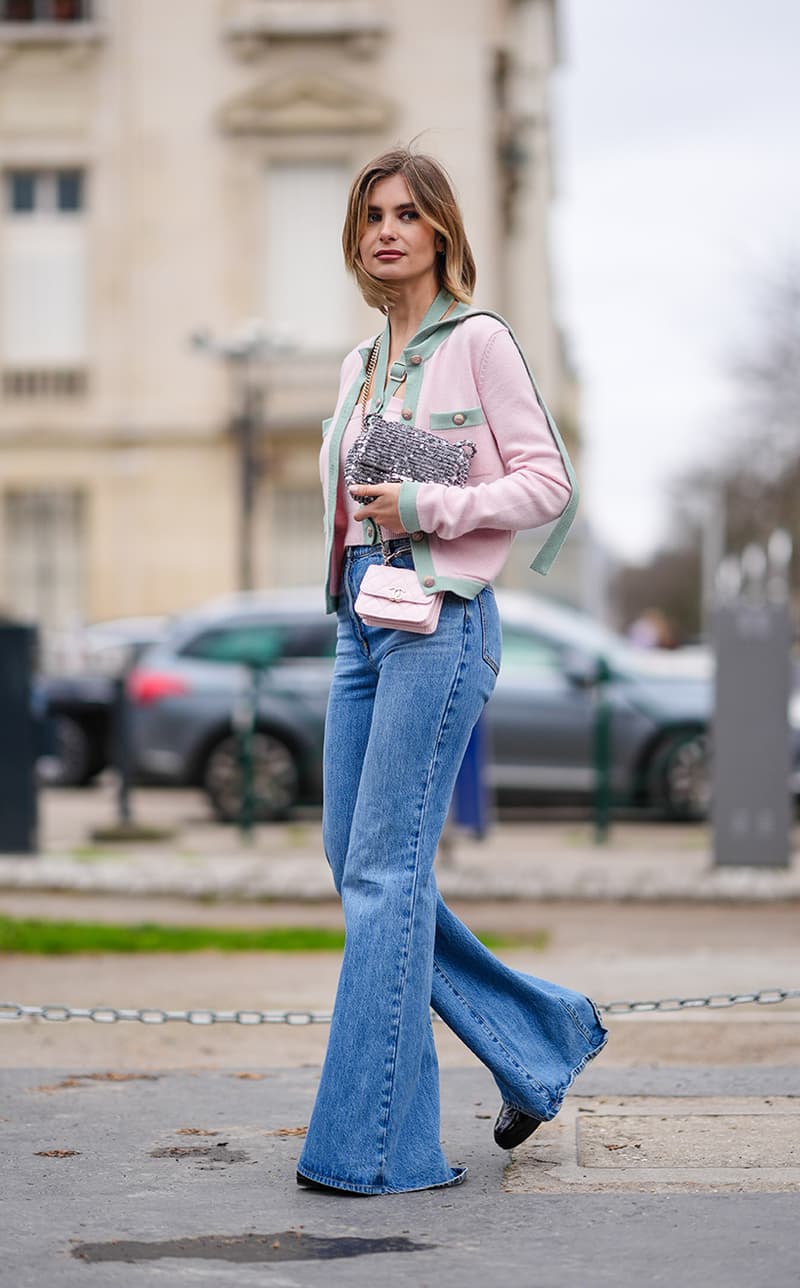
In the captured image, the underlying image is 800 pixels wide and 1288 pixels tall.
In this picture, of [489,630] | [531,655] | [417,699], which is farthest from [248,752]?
[417,699]

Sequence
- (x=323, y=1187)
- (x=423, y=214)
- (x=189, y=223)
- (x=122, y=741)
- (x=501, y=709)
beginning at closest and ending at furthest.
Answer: (x=323, y=1187) → (x=423, y=214) → (x=122, y=741) → (x=501, y=709) → (x=189, y=223)

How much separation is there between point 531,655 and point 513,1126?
35.2 feet

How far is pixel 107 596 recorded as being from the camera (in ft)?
105

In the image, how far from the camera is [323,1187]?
4.04 meters

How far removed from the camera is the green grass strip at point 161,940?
27.9 feet

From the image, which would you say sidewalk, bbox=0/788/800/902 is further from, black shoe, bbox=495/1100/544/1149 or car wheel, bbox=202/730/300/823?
black shoe, bbox=495/1100/544/1149

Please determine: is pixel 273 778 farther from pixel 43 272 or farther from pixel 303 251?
pixel 43 272

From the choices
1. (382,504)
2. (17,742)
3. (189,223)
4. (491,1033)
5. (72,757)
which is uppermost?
(189,223)

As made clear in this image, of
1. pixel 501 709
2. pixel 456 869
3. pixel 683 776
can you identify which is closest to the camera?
pixel 456 869

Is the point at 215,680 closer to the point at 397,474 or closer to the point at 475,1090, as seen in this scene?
the point at 475,1090

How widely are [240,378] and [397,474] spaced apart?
27515mm

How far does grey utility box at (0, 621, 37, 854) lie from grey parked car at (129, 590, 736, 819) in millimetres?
2456

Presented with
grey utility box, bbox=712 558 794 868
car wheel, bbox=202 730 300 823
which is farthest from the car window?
grey utility box, bbox=712 558 794 868

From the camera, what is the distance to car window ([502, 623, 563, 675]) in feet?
49.2
